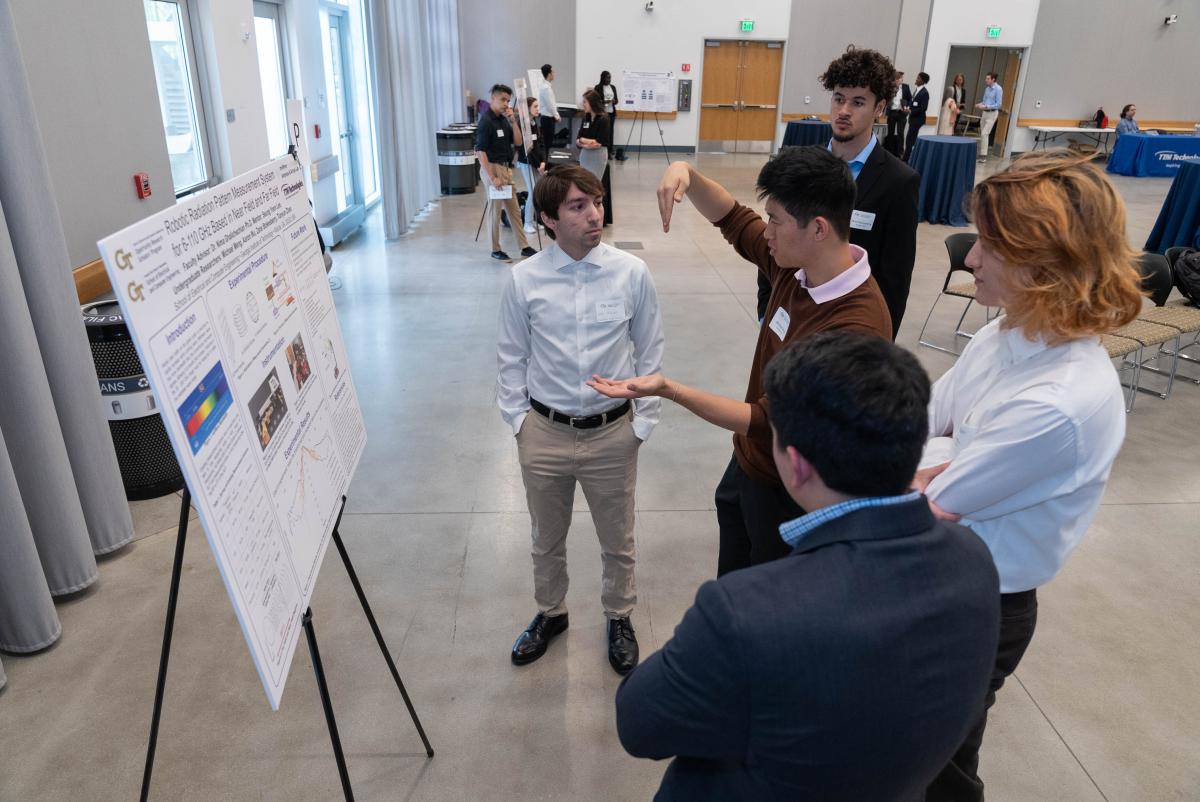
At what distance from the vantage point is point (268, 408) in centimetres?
155

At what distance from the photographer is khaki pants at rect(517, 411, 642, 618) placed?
248cm

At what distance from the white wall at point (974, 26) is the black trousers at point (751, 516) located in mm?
17302

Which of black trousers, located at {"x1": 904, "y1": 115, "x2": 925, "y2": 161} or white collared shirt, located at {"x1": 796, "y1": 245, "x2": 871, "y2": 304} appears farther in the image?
black trousers, located at {"x1": 904, "y1": 115, "x2": 925, "y2": 161}

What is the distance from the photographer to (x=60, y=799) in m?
2.18

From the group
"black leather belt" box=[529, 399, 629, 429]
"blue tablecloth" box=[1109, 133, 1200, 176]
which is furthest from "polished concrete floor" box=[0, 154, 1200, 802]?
"blue tablecloth" box=[1109, 133, 1200, 176]

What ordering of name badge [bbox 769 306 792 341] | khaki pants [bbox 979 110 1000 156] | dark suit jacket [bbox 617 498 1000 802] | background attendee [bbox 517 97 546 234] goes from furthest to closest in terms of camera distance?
khaki pants [bbox 979 110 1000 156]
background attendee [bbox 517 97 546 234]
name badge [bbox 769 306 792 341]
dark suit jacket [bbox 617 498 1000 802]

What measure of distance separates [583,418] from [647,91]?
638 inches

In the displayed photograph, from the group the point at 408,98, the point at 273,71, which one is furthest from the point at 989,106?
the point at 273,71

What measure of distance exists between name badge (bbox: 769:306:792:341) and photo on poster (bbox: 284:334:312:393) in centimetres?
116

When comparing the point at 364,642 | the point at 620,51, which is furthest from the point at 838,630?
the point at 620,51

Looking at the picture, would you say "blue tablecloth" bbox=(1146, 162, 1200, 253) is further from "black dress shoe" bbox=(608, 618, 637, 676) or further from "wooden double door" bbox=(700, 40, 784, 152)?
Answer: "wooden double door" bbox=(700, 40, 784, 152)

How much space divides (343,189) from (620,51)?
897cm

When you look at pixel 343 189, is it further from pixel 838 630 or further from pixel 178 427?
pixel 838 630

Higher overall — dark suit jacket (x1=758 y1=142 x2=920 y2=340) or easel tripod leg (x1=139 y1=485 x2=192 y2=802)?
dark suit jacket (x1=758 y1=142 x2=920 y2=340)
